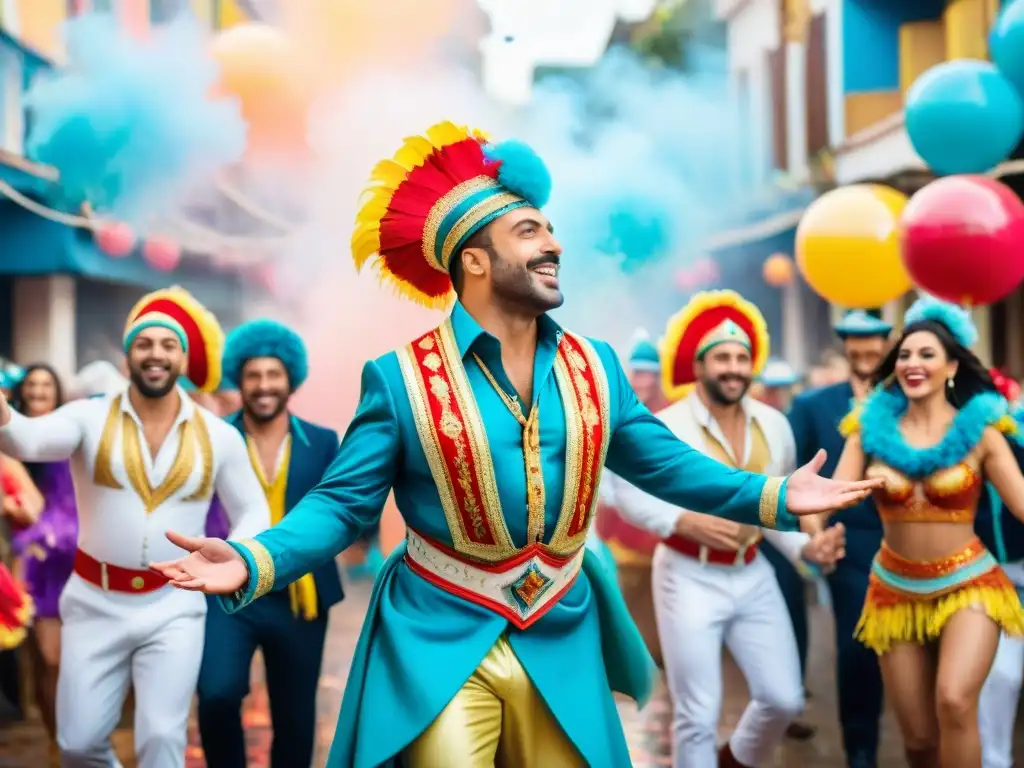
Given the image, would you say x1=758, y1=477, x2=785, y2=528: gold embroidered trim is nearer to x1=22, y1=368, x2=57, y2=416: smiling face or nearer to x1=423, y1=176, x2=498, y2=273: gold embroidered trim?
x1=423, y1=176, x2=498, y2=273: gold embroidered trim

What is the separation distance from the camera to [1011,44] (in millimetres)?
7008

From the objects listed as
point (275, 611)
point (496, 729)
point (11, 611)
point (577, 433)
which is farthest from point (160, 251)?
point (496, 729)

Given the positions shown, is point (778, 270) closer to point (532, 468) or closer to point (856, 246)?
point (856, 246)

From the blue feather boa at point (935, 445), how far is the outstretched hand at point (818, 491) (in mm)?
1636

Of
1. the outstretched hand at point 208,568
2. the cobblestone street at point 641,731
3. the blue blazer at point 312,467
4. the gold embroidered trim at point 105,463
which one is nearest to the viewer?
the outstretched hand at point 208,568

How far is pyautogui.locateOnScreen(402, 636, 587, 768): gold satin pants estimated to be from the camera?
3.42m

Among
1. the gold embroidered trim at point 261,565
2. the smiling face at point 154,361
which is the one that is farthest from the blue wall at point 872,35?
the gold embroidered trim at point 261,565

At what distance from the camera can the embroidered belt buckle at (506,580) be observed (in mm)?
3555

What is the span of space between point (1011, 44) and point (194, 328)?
4.15m

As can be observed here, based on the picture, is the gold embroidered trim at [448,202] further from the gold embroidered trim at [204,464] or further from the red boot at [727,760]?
the red boot at [727,760]

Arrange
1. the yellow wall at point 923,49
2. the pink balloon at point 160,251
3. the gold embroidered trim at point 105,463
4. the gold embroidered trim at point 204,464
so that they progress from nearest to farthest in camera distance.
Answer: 1. the gold embroidered trim at point 105,463
2. the gold embroidered trim at point 204,464
3. the pink balloon at point 160,251
4. the yellow wall at point 923,49

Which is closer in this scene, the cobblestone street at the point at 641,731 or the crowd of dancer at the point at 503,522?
the crowd of dancer at the point at 503,522

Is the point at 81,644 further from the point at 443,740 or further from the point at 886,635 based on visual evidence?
the point at 886,635

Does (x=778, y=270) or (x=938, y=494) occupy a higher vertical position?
(x=778, y=270)
